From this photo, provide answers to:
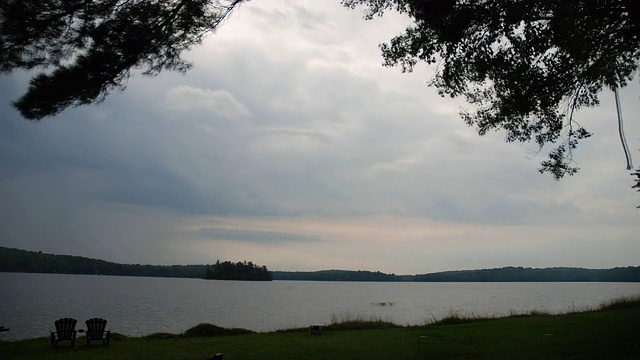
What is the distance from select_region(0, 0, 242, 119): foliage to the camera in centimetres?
774

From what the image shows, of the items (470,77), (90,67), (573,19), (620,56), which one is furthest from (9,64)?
(620,56)

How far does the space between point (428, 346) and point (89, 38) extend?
34.8ft

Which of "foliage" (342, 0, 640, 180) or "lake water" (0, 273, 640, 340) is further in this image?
"lake water" (0, 273, 640, 340)

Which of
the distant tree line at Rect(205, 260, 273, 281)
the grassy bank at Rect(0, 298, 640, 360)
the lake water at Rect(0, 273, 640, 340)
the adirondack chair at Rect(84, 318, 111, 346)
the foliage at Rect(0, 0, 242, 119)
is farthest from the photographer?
the distant tree line at Rect(205, 260, 273, 281)

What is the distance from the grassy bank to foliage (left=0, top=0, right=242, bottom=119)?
6.81m

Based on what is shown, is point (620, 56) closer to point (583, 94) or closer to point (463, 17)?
point (583, 94)

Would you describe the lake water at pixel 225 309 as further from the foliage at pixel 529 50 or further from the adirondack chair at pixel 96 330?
the foliage at pixel 529 50

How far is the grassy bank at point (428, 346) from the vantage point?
1083cm

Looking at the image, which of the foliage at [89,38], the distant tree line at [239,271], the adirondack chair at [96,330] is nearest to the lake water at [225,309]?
the adirondack chair at [96,330]

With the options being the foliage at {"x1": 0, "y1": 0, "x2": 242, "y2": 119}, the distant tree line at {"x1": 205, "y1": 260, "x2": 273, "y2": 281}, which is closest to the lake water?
the foliage at {"x1": 0, "y1": 0, "x2": 242, "y2": 119}

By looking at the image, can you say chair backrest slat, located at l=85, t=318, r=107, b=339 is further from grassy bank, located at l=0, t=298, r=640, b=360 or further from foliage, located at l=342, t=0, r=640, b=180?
foliage, located at l=342, t=0, r=640, b=180

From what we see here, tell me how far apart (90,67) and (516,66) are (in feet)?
24.5

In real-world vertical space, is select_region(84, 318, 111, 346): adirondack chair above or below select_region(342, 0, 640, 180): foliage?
below

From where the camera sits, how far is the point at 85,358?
40.3 feet
